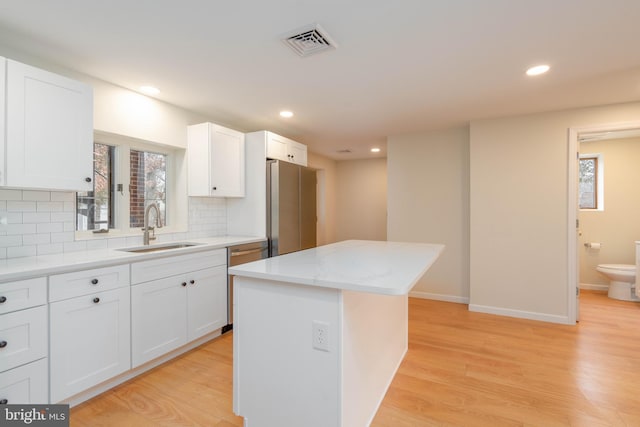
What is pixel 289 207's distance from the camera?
3.55m

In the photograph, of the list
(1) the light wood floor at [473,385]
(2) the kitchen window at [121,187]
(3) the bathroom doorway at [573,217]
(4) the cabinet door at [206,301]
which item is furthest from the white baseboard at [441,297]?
(2) the kitchen window at [121,187]

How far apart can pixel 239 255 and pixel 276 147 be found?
4.45ft

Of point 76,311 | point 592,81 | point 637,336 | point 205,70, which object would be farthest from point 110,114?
point 637,336

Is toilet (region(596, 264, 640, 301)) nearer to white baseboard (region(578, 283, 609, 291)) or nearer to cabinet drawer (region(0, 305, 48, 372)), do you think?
white baseboard (region(578, 283, 609, 291))

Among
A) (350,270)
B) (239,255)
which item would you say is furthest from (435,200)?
(350,270)

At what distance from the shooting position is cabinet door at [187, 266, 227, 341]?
2576 mm

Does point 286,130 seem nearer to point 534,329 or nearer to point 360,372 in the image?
point 360,372

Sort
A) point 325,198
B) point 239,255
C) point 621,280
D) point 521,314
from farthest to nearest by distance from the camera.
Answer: point 325,198 < point 621,280 < point 521,314 < point 239,255

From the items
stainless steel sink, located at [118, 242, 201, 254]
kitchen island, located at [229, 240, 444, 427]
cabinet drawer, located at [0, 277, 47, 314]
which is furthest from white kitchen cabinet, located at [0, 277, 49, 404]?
kitchen island, located at [229, 240, 444, 427]

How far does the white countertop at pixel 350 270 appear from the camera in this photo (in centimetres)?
122

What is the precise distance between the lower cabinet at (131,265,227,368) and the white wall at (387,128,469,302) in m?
2.59

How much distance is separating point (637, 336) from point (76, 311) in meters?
4.57

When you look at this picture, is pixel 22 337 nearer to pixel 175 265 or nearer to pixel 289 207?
pixel 175 265

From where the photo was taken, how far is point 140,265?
2.19m
